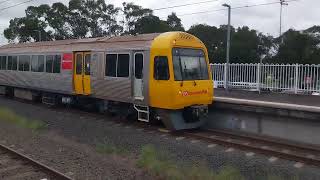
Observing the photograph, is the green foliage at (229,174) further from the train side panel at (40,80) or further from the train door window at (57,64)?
the train door window at (57,64)

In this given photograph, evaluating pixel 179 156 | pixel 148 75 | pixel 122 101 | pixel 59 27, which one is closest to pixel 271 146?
pixel 179 156

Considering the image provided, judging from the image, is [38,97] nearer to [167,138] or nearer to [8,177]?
[167,138]

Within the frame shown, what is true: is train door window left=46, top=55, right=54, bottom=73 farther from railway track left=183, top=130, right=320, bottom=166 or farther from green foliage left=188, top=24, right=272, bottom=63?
green foliage left=188, top=24, right=272, bottom=63

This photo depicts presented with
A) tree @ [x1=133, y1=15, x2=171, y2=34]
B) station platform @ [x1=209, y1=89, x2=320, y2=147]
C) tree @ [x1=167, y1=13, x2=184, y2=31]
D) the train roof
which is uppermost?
tree @ [x1=167, y1=13, x2=184, y2=31]

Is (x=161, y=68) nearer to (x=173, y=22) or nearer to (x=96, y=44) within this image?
(x=96, y=44)

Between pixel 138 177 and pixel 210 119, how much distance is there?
7386 mm

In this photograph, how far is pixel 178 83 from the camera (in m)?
13.8

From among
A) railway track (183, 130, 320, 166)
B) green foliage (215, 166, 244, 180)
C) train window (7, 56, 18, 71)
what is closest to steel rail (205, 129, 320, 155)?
railway track (183, 130, 320, 166)

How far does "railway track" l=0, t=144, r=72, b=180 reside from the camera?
888 cm

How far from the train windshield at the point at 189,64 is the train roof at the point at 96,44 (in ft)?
3.59

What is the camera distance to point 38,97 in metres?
23.5

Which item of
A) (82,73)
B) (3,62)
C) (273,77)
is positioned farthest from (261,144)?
(3,62)

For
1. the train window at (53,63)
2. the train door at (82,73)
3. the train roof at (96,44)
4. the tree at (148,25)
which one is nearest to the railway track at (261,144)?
the train roof at (96,44)

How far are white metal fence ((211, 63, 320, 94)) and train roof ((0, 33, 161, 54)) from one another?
1109 centimetres
